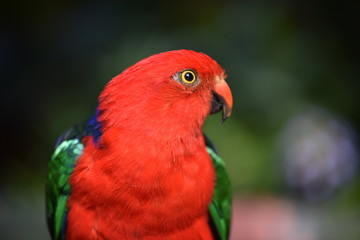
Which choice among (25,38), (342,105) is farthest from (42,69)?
(342,105)

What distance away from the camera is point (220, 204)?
2156 mm

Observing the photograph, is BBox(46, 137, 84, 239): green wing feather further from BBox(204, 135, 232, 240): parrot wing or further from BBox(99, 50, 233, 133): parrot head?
BBox(204, 135, 232, 240): parrot wing

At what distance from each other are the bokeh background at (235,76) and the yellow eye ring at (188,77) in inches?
85.2

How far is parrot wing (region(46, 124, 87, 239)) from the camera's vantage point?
192cm

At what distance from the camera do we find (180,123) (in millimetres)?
1822

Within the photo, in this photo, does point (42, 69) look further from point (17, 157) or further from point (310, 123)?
point (310, 123)

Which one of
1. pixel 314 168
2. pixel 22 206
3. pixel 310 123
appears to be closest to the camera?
pixel 22 206

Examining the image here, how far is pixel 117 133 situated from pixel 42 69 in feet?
9.09

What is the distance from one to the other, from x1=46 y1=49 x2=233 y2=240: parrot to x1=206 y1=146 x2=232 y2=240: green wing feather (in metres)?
0.18

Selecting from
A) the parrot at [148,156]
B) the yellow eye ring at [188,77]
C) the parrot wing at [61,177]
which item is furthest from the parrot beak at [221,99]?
the parrot wing at [61,177]

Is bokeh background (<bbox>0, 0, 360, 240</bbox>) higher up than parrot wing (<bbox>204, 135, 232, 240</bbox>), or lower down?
higher up

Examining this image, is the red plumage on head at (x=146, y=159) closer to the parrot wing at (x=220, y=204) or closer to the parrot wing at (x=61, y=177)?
the parrot wing at (x=61, y=177)

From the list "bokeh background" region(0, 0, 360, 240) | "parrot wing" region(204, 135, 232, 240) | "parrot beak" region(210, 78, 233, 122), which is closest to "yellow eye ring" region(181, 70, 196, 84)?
"parrot beak" region(210, 78, 233, 122)

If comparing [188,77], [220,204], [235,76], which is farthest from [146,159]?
[235,76]
